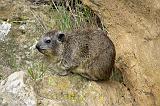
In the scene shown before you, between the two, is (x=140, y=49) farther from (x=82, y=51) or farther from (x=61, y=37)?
(x=61, y=37)

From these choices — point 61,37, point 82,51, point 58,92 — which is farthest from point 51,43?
point 58,92

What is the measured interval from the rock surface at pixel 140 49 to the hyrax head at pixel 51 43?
91 centimetres

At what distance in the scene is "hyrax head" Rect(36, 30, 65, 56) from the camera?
6.84m

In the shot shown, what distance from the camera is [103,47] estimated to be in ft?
22.4

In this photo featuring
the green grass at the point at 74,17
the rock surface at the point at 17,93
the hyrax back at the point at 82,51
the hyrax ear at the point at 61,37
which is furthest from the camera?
the green grass at the point at 74,17

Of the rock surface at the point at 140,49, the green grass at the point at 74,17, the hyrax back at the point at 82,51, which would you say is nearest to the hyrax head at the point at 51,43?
the hyrax back at the point at 82,51

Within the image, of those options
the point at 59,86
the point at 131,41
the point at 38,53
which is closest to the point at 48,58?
the point at 38,53

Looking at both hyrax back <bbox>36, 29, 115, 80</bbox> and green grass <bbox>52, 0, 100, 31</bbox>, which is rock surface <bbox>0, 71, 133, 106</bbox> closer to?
hyrax back <bbox>36, 29, 115, 80</bbox>

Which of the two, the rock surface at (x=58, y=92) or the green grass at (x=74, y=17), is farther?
the green grass at (x=74, y=17)

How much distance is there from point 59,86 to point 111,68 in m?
0.81

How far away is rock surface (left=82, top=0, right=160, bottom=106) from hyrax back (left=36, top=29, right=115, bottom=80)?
425 mm

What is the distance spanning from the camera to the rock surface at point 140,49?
23.5 ft

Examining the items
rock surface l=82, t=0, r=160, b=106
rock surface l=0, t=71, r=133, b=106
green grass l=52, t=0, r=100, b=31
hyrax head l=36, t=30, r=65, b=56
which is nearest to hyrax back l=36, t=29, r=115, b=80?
hyrax head l=36, t=30, r=65, b=56

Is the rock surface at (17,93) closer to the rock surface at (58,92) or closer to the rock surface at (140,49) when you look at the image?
the rock surface at (58,92)
